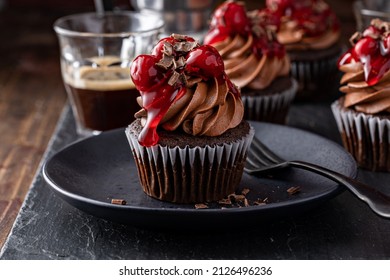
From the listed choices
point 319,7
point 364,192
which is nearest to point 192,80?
point 364,192

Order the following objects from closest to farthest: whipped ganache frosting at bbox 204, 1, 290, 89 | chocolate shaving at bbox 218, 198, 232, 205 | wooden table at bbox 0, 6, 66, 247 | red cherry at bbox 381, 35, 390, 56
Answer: chocolate shaving at bbox 218, 198, 232, 205, red cherry at bbox 381, 35, 390, 56, wooden table at bbox 0, 6, 66, 247, whipped ganache frosting at bbox 204, 1, 290, 89

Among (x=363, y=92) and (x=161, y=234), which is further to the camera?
(x=363, y=92)

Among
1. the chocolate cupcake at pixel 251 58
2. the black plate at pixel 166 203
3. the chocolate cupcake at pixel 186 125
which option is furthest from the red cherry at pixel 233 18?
the chocolate cupcake at pixel 186 125

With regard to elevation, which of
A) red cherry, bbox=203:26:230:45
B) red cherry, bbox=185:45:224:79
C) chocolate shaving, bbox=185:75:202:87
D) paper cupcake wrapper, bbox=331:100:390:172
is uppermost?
red cherry, bbox=185:45:224:79

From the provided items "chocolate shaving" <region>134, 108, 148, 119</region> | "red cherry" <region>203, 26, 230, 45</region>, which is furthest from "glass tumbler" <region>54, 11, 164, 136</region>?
"chocolate shaving" <region>134, 108, 148, 119</region>

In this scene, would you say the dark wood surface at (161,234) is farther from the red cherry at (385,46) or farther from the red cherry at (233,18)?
the red cherry at (233,18)

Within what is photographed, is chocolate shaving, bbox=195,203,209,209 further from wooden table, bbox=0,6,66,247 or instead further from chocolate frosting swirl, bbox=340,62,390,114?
chocolate frosting swirl, bbox=340,62,390,114

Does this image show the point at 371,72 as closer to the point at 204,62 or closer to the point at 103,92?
the point at 204,62
